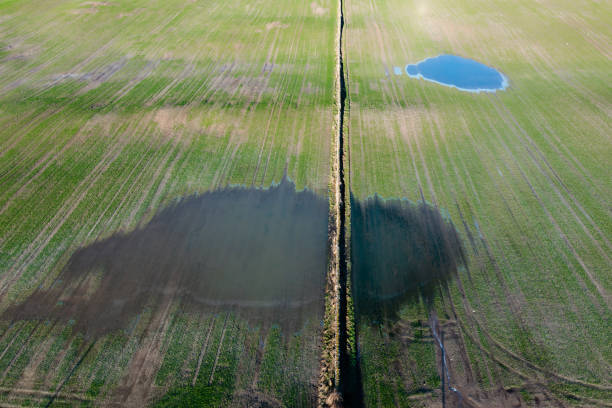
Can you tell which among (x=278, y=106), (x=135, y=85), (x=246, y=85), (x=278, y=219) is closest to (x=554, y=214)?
(x=278, y=219)

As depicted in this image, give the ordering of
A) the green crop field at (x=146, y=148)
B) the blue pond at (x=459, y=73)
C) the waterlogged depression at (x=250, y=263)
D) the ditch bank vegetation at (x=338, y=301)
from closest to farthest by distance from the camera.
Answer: the ditch bank vegetation at (x=338, y=301), the green crop field at (x=146, y=148), the waterlogged depression at (x=250, y=263), the blue pond at (x=459, y=73)

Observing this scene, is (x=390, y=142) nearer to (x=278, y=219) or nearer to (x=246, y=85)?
(x=278, y=219)

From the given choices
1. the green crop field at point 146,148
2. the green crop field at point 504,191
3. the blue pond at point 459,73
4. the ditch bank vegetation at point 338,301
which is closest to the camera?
the ditch bank vegetation at point 338,301

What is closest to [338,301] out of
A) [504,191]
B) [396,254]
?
[396,254]

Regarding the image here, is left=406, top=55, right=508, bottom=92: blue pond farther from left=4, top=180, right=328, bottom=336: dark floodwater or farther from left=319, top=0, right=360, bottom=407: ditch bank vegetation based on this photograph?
left=4, top=180, right=328, bottom=336: dark floodwater

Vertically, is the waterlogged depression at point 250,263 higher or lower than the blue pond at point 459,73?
lower

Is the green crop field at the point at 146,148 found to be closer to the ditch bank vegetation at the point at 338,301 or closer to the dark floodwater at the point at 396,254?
the ditch bank vegetation at the point at 338,301

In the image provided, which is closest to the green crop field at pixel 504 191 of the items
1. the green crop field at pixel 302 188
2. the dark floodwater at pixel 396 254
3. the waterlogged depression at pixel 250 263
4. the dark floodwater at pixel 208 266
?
the green crop field at pixel 302 188
